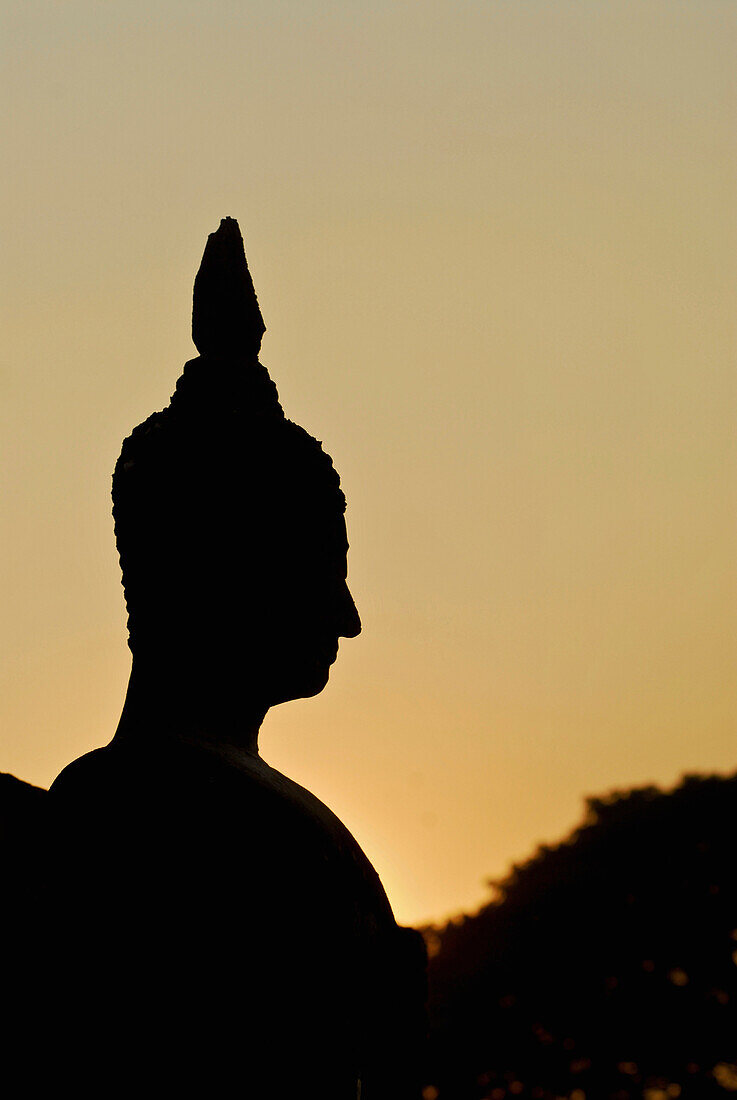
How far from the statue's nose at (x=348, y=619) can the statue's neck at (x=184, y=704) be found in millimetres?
382

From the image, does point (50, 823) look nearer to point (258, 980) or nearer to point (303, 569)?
point (258, 980)

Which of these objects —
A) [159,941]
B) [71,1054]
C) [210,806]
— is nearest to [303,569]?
[210,806]

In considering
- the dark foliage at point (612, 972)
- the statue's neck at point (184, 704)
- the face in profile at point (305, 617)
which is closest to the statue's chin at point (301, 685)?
the face in profile at point (305, 617)

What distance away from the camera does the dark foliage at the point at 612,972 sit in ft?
101

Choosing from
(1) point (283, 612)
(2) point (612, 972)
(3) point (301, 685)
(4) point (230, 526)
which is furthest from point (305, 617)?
(2) point (612, 972)

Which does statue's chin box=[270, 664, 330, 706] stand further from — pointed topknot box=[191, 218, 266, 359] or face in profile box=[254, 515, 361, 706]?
pointed topknot box=[191, 218, 266, 359]

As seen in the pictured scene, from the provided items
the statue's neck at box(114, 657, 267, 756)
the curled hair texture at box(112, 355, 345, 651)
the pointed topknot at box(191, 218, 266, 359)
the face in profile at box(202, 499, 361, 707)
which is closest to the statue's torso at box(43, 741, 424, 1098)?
the statue's neck at box(114, 657, 267, 756)

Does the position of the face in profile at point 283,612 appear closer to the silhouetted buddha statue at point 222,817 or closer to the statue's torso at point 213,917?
the silhouetted buddha statue at point 222,817

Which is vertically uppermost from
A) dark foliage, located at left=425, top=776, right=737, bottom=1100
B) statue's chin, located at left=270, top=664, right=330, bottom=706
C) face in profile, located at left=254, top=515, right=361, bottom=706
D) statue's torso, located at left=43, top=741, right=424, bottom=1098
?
dark foliage, located at left=425, top=776, right=737, bottom=1100

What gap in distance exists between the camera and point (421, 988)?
4.44 meters

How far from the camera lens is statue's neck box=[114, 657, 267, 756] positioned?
438cm

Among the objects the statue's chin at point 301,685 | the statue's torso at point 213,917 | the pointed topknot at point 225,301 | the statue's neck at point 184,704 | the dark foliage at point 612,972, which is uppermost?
the dark foliage at point 612,972

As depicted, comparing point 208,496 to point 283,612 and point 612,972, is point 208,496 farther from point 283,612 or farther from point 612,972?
point 612,972

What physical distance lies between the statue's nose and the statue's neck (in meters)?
0.38
